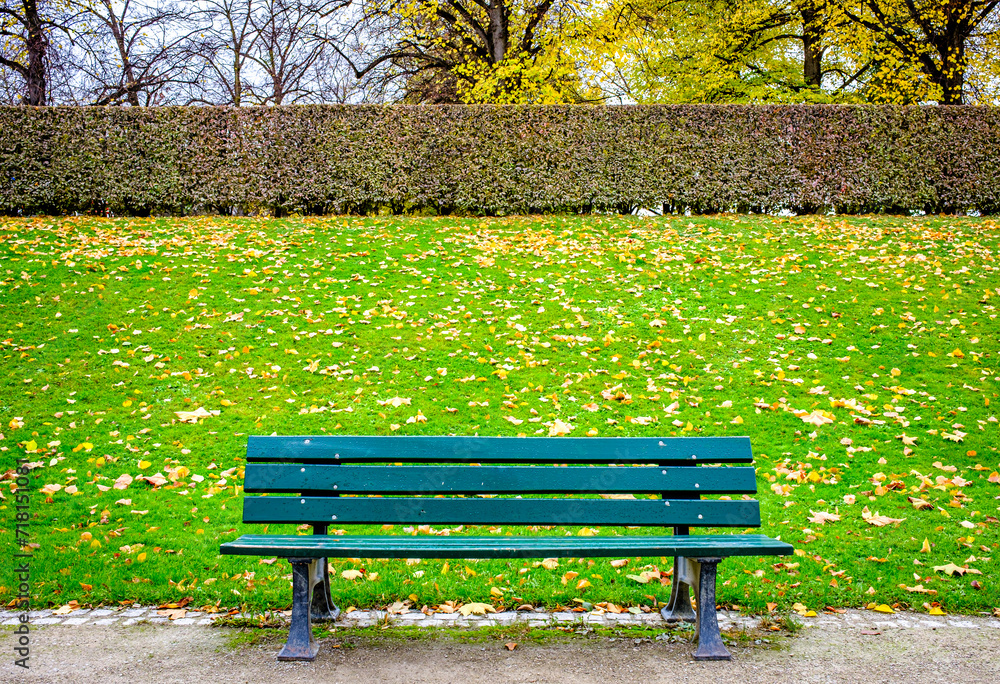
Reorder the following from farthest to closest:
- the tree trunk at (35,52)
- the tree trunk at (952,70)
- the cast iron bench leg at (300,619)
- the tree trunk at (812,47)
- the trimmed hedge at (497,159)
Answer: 1. the tree trunk at (812,47)
2. the tree trunk at (952,70)
3. the tree trunk at (35,52)
4. the trimmed hedge at (497,159)
5. the cast iron bench leg at (300,619)

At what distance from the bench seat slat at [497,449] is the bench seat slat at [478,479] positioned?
0.06 meters

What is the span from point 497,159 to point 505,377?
7.76 metres

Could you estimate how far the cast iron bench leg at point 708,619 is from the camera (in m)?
2.91

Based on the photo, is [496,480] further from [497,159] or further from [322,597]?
[497,159]

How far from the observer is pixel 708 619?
9.75 feet

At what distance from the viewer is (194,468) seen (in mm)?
5023

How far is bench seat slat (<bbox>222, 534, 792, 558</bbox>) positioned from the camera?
2.81 m

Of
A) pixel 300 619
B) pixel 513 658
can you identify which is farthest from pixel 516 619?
pixel 300 619

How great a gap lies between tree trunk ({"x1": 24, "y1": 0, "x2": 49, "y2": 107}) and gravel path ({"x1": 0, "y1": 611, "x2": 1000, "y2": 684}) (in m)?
17.5

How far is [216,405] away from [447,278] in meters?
4.01

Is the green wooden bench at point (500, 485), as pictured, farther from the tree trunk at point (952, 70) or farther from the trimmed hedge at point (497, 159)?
the tree trunk at point (952, 70)

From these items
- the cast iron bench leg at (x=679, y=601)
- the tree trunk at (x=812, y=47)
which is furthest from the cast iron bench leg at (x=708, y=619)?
the tree trunk at (x=812, y=47)

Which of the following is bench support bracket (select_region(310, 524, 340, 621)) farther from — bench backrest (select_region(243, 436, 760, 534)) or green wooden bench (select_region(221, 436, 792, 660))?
bench backrest (select_region(243, 436, 760, 534))

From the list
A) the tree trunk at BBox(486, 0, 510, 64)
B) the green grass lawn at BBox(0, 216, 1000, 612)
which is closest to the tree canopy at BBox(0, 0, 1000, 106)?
the tree trunk at BBox(486, 0, 510, 64)
